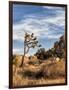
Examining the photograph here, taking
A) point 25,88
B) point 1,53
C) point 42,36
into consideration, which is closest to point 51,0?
point 42,36

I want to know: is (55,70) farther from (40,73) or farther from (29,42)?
(29,42)

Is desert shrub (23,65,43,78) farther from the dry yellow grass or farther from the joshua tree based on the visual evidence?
the joshua tree

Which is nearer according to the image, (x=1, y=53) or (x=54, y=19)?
(x=1, y=53)

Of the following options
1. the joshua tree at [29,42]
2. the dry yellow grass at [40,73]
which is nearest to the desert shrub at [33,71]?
the dry yellow grass at [40,73]

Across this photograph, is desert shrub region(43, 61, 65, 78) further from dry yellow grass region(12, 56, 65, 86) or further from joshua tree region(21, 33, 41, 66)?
joshua tree region(21, 33, 41, 66)

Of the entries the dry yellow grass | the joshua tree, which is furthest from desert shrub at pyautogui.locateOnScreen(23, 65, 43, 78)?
the joshua tree

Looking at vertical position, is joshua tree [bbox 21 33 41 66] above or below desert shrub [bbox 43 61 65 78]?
above

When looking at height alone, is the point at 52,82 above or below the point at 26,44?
below

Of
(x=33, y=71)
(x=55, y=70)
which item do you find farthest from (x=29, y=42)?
(x=55, y=70)

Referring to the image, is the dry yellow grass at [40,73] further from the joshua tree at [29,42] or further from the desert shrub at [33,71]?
the joshua tree at [29,42]

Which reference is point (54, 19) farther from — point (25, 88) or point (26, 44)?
point (25, 88)

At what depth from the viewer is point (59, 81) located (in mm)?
2578

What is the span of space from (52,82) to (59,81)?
8 centimetres

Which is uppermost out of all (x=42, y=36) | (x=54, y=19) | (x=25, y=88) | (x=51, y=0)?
(x=51, y=0)
